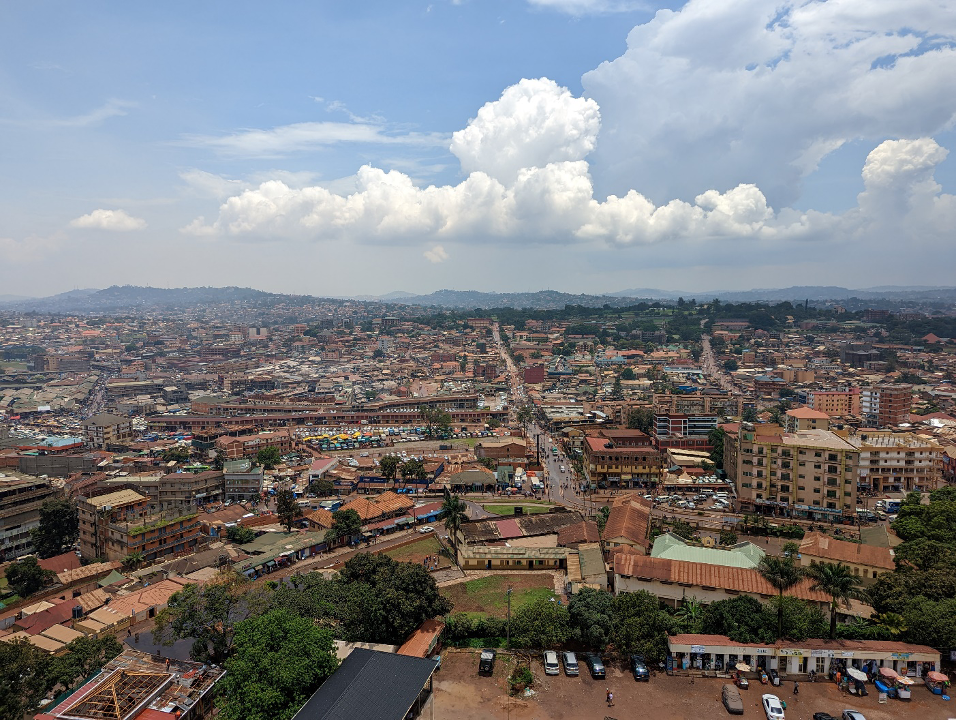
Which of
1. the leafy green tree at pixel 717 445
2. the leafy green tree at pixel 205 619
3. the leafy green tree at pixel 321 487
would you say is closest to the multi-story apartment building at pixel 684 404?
the leafy green tree at pixel 717 445

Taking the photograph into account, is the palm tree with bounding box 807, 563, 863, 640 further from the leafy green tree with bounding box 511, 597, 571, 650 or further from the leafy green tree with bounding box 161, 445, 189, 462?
the leafy green tree with bounding box 161, 445, 189, 462

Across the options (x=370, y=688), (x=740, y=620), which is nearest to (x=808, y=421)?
(x=740, y=620)

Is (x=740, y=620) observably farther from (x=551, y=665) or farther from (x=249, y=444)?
(x=249, y=444)

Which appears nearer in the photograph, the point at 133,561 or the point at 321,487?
the point at 133,561

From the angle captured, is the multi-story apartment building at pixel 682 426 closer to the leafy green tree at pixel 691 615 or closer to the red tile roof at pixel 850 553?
the red tile roof at pixel 850 553

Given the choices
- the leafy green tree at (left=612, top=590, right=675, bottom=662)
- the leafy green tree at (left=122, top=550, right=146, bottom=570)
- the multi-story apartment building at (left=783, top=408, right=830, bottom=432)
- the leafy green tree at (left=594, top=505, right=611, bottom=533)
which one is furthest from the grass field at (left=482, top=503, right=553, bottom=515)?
the multi-story apartment building at (left=783, top=408, right=830, bottom=432)

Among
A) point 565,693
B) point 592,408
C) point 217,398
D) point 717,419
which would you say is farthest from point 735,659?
point 217,398

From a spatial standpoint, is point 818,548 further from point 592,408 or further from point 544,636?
point 592,408
